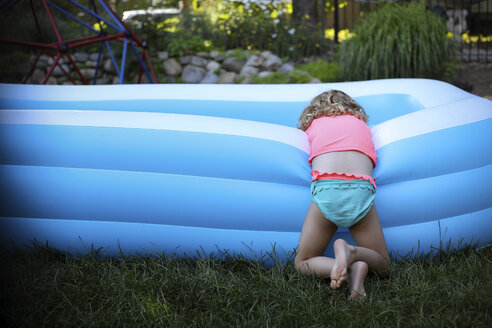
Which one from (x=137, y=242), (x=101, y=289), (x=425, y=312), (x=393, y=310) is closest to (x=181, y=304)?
(x=101, y=289)

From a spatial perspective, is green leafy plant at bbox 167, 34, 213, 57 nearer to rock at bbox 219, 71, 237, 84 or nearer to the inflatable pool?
rock at bbox 219, 71, 237, 84

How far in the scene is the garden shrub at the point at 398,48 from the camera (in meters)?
4.55

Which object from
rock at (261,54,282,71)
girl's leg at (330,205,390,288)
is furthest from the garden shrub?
girl's leg at (330,205,390,288)

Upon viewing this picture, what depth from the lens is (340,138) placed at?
1.88 m

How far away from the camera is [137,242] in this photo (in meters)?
1.96

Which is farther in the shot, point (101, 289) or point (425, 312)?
point (101, 289)

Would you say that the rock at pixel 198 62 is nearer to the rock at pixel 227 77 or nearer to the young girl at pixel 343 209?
the rock at pixel 227 77

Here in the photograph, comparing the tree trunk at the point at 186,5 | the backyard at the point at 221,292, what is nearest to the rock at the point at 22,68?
the backyard at the point at 221,292

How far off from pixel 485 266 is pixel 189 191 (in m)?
1.10

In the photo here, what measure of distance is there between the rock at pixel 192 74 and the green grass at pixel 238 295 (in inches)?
154

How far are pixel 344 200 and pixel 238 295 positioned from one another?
0.47 metres

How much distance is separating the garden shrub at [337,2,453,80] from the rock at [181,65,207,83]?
1.65 meters

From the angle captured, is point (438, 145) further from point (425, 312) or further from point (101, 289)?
point (101, 289)

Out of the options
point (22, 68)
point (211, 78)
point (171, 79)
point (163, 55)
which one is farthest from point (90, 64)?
point (22, 68)
